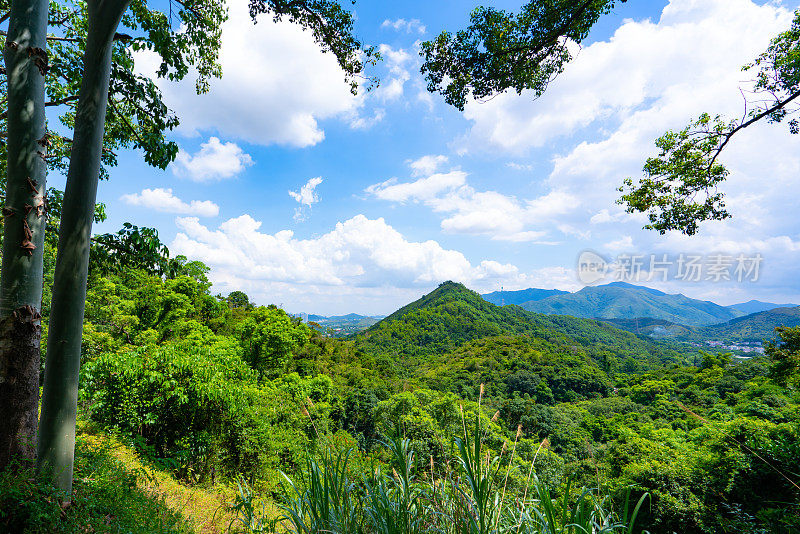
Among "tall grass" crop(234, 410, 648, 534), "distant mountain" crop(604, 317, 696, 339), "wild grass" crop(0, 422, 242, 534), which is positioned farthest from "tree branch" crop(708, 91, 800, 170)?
"distant mountain" crop(604, 317, 696, 339)

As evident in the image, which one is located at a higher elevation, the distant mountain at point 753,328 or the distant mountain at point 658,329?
the distant mountain at point 753,328

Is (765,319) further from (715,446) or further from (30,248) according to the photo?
(30,248)

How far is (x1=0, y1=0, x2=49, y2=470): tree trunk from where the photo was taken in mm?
2355

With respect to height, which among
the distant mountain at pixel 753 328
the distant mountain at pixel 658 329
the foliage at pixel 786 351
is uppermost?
the foliage at pixel 786 351

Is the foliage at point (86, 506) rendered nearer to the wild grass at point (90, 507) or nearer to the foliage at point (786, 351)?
the wild grass at point (90, 507)

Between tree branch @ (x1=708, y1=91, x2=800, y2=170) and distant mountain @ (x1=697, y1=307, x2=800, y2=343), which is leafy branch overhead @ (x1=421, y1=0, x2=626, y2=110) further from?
distant mountain @ (x1=697, y1=307, x2=800, y2=343)

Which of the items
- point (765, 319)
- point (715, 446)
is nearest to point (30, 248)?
point (715, 446)

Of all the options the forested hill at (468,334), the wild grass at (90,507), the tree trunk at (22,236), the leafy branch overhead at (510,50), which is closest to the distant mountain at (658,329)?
the forested hill at (468,334)

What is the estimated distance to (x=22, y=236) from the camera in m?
2.37

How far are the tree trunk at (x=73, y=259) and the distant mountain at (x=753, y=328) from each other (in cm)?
17070

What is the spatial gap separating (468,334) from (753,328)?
445 ft

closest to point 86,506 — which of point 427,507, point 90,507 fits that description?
point 90,507

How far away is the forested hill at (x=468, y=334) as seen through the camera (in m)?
81.5

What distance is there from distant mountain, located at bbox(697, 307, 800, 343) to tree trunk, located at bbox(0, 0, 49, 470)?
171 m
